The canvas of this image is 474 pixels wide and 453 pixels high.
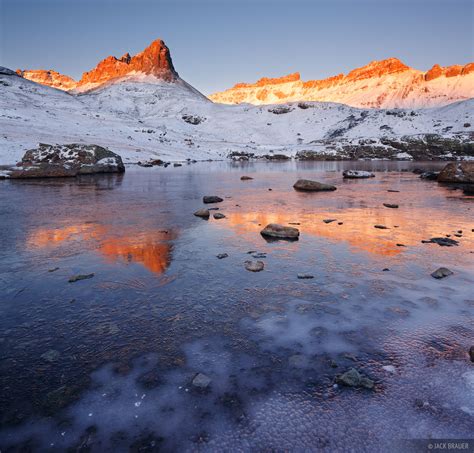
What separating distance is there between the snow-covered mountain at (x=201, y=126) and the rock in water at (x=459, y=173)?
33288 millimetres

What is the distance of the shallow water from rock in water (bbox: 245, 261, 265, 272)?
0.15m

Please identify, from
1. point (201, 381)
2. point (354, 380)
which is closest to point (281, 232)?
point (354, 380)

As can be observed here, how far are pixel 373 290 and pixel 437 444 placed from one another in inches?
119

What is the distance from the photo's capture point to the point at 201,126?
284 ft

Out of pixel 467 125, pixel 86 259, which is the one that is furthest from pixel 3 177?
pixel 467 125

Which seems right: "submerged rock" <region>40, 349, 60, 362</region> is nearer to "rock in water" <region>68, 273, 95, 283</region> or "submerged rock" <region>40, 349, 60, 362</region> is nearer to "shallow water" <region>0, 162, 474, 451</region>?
"shallow water" <region>0, 162, 474, 451</region>

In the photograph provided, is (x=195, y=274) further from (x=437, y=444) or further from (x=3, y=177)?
(x=3, y=177)

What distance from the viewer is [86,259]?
7.25m

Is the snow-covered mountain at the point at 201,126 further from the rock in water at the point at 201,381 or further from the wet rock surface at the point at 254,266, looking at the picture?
the rock in water at the point at 201,381

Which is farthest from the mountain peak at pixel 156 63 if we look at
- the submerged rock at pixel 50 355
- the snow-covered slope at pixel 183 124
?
the submerged rock at pixel 50 355

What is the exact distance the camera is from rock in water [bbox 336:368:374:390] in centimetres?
347

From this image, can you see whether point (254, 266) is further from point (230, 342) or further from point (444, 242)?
point (444, 242)

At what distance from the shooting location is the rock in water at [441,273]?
6203mm

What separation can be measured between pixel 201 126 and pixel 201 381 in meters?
87.5
